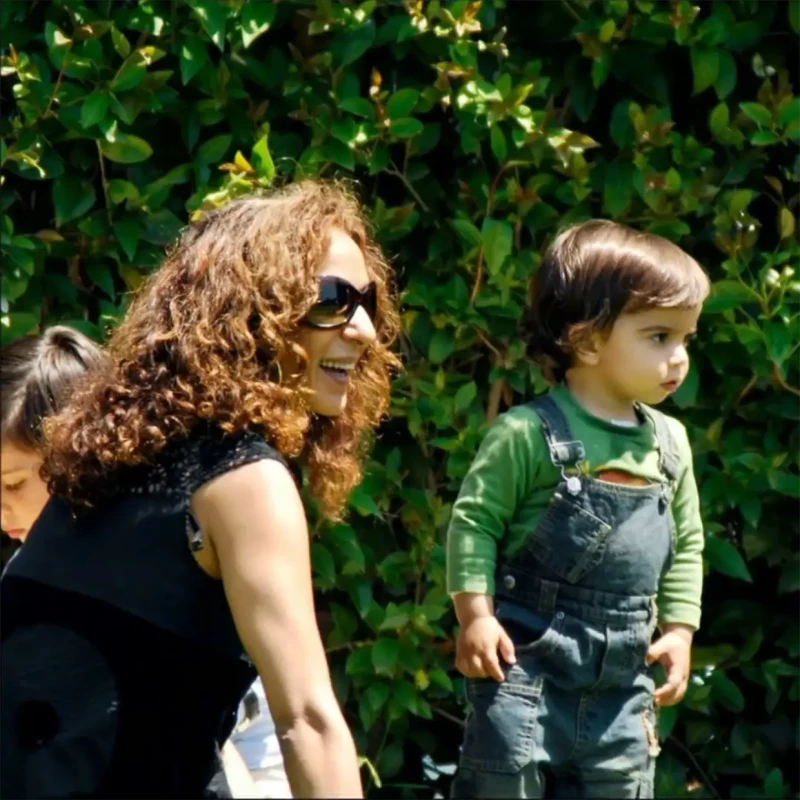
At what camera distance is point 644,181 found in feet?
13.5

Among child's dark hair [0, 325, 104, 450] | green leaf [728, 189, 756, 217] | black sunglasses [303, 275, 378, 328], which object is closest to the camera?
black sunglasses [303, 275, 378, 328]

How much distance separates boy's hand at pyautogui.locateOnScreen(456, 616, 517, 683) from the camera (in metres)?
3.34

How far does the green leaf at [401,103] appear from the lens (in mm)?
3979

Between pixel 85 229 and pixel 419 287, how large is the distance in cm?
83

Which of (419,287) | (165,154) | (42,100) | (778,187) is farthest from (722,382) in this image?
Answer: (42,100)

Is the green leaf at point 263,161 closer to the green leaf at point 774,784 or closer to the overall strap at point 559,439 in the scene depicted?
the overall strap at point 559,439

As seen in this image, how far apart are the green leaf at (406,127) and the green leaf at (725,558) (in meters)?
1.25

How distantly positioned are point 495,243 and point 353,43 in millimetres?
596

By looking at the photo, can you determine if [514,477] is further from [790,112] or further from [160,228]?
[790,112]

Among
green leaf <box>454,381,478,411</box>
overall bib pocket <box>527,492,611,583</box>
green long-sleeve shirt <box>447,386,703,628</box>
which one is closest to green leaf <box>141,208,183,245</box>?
green leaf <box>454,381,478,411</box>

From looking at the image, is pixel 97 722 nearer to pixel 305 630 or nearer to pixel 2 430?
pixel 305 630

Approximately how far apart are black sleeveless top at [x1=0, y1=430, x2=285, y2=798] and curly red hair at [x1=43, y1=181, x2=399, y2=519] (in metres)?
0.05

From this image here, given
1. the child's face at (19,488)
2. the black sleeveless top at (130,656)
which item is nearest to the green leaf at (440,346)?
the child's face at (19,488)

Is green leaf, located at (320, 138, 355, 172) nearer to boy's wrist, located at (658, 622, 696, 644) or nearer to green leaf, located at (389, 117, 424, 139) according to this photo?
green leaf, located at (389, 117, 424, 139)
